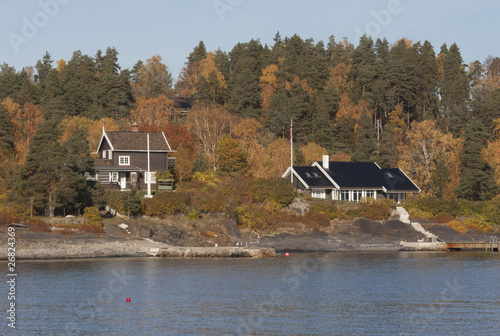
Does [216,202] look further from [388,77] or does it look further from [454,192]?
[388,77]

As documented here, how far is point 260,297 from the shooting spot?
5047cm

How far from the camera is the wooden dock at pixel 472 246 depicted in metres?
80.8

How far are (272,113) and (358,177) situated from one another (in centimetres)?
3441

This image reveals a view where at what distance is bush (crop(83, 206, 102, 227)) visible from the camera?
71000 millimetres

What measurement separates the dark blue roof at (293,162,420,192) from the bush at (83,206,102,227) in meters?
29.8

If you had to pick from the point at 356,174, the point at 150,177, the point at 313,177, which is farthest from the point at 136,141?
the point at 356,174

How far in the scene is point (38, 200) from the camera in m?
71.0

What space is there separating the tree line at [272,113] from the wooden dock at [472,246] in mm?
14470

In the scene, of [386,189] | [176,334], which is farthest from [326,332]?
[386,189]

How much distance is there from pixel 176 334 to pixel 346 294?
17.4m

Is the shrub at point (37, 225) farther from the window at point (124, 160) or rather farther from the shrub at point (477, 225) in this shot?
the shrub at point (477, 225)

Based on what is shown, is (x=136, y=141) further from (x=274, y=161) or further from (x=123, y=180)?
(x=274, y=161)

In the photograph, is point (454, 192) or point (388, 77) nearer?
point (454, 192)

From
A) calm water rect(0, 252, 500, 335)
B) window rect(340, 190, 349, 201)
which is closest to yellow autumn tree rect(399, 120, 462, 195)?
window rect(340, 190, 349, 201)
